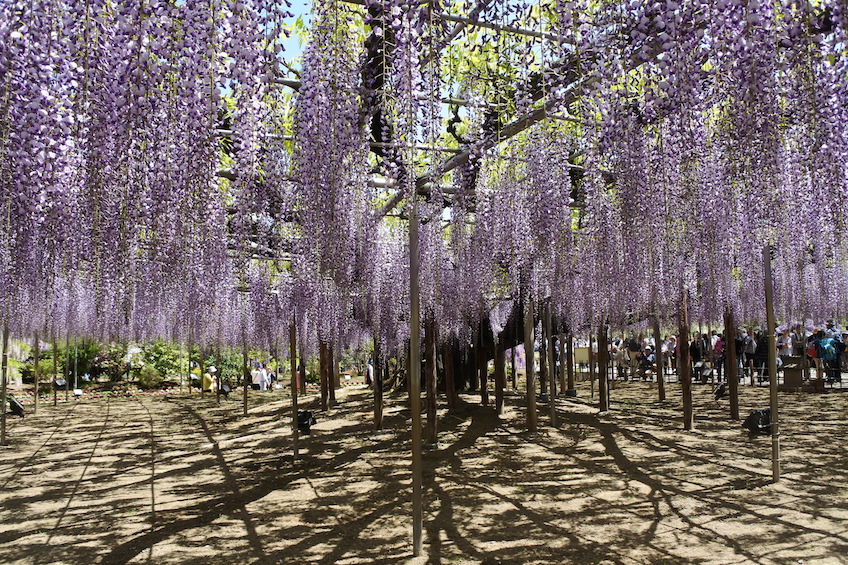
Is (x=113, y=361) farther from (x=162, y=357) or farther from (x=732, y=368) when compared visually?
(x=732, y=368)

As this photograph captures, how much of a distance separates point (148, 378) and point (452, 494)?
17.5m

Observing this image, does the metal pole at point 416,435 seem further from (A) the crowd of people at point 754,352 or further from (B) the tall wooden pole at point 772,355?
(A) the crowd of people at point 754,352

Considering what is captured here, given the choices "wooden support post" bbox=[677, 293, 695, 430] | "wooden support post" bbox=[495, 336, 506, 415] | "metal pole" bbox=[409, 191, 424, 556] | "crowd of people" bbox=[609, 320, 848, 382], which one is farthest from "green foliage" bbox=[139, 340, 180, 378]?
"metal pole" bbox=[409, 191, 424, 556]

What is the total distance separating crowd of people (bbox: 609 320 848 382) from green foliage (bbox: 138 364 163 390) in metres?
14.1

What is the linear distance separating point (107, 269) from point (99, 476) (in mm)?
3015

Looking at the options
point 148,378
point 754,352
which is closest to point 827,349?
point 754,352

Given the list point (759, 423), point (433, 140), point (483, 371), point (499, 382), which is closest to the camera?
point (433, 140)

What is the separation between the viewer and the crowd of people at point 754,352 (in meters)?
14.8

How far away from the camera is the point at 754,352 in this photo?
17344 mm

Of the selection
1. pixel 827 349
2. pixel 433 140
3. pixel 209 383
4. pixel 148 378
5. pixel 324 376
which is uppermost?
pixel 433 140

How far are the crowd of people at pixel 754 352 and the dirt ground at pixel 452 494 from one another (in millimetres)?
4610

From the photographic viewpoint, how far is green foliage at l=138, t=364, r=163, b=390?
2095 cm

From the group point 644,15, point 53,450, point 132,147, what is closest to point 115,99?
point 132,147

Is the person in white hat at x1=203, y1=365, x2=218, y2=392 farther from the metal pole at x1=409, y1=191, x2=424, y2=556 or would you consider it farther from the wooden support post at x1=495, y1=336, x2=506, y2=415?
the metal pole at x1=409, y1=191, x2=424, y2=556
